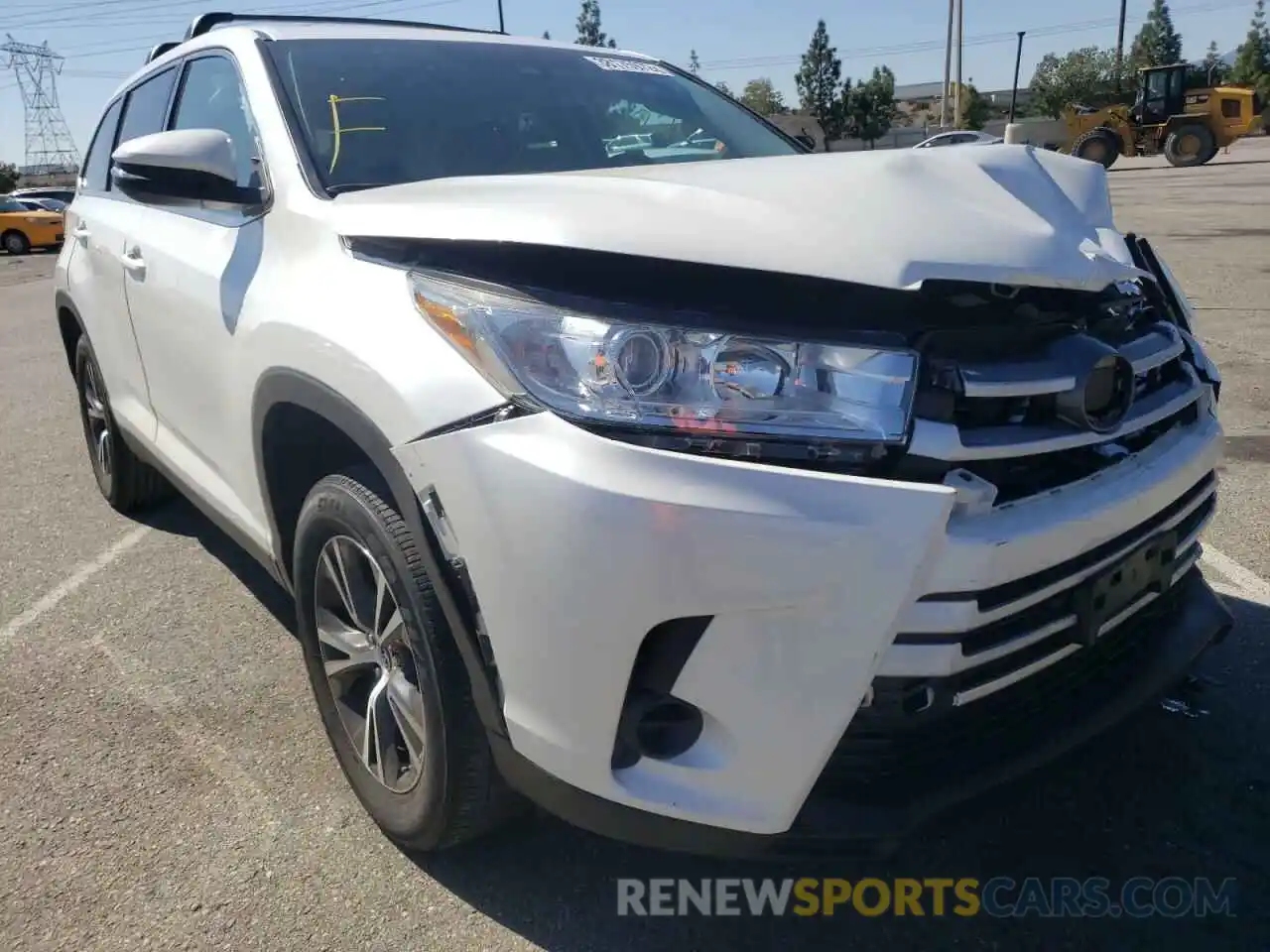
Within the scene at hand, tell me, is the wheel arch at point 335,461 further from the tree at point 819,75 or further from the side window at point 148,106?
the tree at point 819,75

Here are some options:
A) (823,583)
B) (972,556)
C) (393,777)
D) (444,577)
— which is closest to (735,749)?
(823,583)

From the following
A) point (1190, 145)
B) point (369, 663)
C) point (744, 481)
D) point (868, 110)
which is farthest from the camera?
point (868, 110)

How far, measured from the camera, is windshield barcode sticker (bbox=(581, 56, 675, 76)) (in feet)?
11.2

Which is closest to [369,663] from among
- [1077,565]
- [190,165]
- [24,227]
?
[190,165]

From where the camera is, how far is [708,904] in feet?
7.03

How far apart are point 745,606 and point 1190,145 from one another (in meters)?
34.7

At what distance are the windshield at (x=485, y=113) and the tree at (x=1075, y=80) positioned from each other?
214ft

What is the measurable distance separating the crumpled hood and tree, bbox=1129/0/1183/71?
106 meters

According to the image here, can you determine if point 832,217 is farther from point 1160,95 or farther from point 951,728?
point 1160,95

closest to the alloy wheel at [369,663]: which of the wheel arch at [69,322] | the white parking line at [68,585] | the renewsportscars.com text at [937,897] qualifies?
the renewsportscars.com text at [937,897]

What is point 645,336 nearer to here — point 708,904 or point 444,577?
point 444,577

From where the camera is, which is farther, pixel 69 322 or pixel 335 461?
pixel 69 322

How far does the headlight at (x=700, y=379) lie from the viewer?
1.60 m

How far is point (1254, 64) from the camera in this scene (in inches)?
3228
